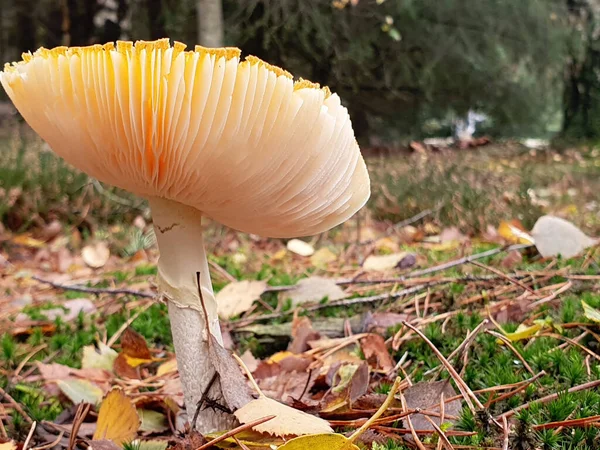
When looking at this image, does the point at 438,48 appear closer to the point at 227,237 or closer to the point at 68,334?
the point at 227,237

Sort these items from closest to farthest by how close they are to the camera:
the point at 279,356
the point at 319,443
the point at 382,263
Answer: the point at 319,443 < the point at 279,356 < the point at 382,263

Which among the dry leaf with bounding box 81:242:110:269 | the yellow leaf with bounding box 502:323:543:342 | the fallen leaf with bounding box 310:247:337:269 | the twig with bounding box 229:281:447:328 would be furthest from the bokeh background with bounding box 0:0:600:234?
the yellow leaf with bounding box 502:323:543:342

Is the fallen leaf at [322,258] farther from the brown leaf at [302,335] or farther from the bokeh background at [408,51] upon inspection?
the bokeh background at [408,51]

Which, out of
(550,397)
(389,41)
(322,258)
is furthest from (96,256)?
(389,41)

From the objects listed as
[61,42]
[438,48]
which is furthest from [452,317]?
[61,42]

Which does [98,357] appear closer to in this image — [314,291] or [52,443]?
[52,443]

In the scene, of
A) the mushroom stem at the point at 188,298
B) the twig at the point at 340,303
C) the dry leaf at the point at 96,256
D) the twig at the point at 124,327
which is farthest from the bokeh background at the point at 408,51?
Result: the mushroom stem at the point at 188,298
